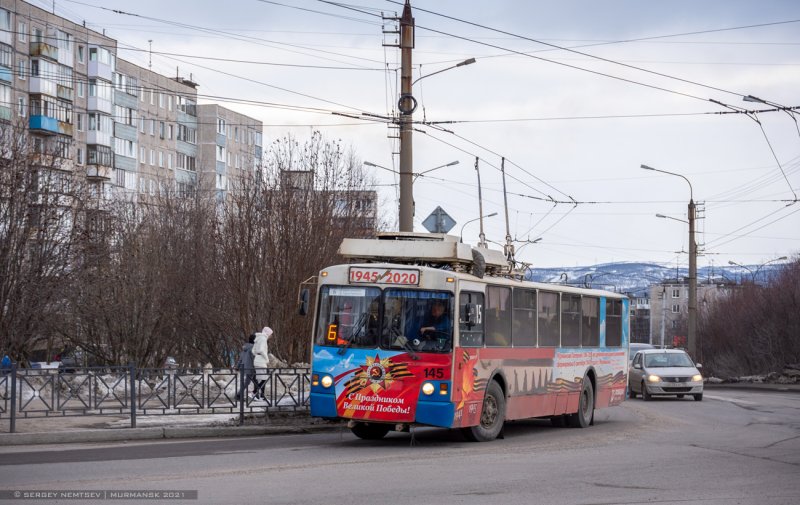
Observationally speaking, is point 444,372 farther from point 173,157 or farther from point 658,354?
point 173,157

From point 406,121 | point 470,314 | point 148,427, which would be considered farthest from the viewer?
point 406,121

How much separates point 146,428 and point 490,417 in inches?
214

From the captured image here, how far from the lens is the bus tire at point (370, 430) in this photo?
18.1 m

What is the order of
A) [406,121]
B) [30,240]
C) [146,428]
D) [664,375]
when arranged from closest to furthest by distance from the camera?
[146,428] < [406,121] < [30,240] < [664,375]

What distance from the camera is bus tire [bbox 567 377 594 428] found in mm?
22484

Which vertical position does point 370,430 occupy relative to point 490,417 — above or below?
below

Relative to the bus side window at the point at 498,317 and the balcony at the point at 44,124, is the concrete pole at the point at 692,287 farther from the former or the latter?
the balcony at the point at 44,124

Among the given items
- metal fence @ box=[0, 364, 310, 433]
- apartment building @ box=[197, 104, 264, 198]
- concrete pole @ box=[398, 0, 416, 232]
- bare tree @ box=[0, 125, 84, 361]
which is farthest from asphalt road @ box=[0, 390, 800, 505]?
apartment building @ box=[197, 104, 264, 198]

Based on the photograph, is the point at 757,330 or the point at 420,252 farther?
the point at 757,330

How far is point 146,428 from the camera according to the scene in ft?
60.5

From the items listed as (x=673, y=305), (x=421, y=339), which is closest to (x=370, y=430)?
(x=421, y=339)

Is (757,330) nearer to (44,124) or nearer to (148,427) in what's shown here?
(44,124)

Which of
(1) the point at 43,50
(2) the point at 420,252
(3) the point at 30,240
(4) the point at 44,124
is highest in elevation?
(1) the point at 43,50

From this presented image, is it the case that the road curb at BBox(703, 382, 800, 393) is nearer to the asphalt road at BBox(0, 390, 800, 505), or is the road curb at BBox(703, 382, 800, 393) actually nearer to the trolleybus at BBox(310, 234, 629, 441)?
the asphalt road at BBox(0, 390, 800, 505)
